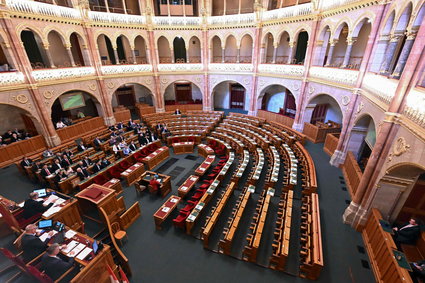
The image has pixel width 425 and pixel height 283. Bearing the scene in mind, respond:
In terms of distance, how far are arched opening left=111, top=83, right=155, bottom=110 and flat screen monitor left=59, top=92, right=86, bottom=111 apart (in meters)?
4.53

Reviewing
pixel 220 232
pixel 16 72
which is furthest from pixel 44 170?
pixel 220 232

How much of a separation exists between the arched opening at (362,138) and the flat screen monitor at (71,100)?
21783mm

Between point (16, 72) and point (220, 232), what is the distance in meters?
16.3

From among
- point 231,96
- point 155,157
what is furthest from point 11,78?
point 231,96

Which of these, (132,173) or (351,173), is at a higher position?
(351,173)

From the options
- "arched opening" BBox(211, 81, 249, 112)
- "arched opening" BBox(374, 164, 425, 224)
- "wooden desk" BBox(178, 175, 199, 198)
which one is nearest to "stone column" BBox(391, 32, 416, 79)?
"arched opening" BBox(374, 164, 425, 224)

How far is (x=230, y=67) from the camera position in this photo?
20453 millimetres

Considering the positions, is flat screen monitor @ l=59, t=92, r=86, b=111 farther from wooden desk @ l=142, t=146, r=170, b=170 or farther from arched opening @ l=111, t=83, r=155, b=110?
wooden desk @ l=142, t=146, r=170, b=170

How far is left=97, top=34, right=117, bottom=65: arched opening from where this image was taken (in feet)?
67.1

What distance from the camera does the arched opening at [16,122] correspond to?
15.8 m

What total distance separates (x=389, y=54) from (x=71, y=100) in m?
22.5

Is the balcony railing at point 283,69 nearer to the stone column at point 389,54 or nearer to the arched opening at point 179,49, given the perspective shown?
the stone column at point 389,54

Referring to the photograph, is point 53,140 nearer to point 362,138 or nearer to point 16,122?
point 16,122

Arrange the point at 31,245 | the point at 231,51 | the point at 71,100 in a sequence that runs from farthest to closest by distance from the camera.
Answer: the point at 231,51 → the point at 71,100 → the point at 31,245
